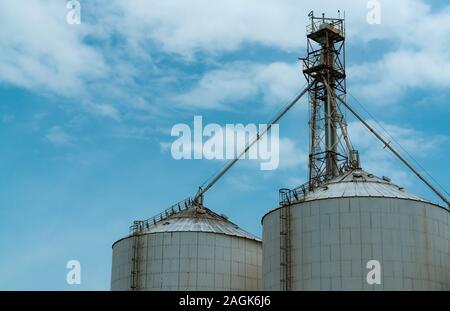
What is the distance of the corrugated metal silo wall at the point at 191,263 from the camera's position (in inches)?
2228

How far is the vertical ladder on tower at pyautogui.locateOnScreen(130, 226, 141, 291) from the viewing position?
187 feet

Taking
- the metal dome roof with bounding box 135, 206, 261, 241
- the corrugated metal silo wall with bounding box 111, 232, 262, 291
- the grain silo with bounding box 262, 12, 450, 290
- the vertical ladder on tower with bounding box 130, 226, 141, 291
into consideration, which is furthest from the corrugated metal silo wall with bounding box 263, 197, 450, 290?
the vertical ladder on tower with bounding box 130, 226, 141, 291

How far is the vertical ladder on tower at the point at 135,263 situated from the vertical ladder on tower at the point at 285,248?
12.6 meters

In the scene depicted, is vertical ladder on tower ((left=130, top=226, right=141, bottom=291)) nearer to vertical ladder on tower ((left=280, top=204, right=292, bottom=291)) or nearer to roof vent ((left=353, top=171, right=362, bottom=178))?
vertical ladder on tower ((left=280, top=204, right=292, bottom=291))

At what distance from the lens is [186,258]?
57.0 metres

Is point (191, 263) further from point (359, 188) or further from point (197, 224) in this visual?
point (359, 188)

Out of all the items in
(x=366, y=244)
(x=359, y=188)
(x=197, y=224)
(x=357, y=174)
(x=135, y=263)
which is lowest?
(x=366, y=244)

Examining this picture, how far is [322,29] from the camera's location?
6819 centimetres

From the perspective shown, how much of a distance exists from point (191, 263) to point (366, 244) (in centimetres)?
1465

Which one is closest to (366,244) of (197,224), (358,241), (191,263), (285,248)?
(358,241)

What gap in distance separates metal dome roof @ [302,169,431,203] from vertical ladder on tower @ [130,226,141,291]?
13.9 m

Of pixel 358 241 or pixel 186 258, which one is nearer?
pixel 358 241

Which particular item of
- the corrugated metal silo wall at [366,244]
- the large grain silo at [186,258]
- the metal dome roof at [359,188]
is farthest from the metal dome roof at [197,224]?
the corrugated metal silo wall at [366,244]
